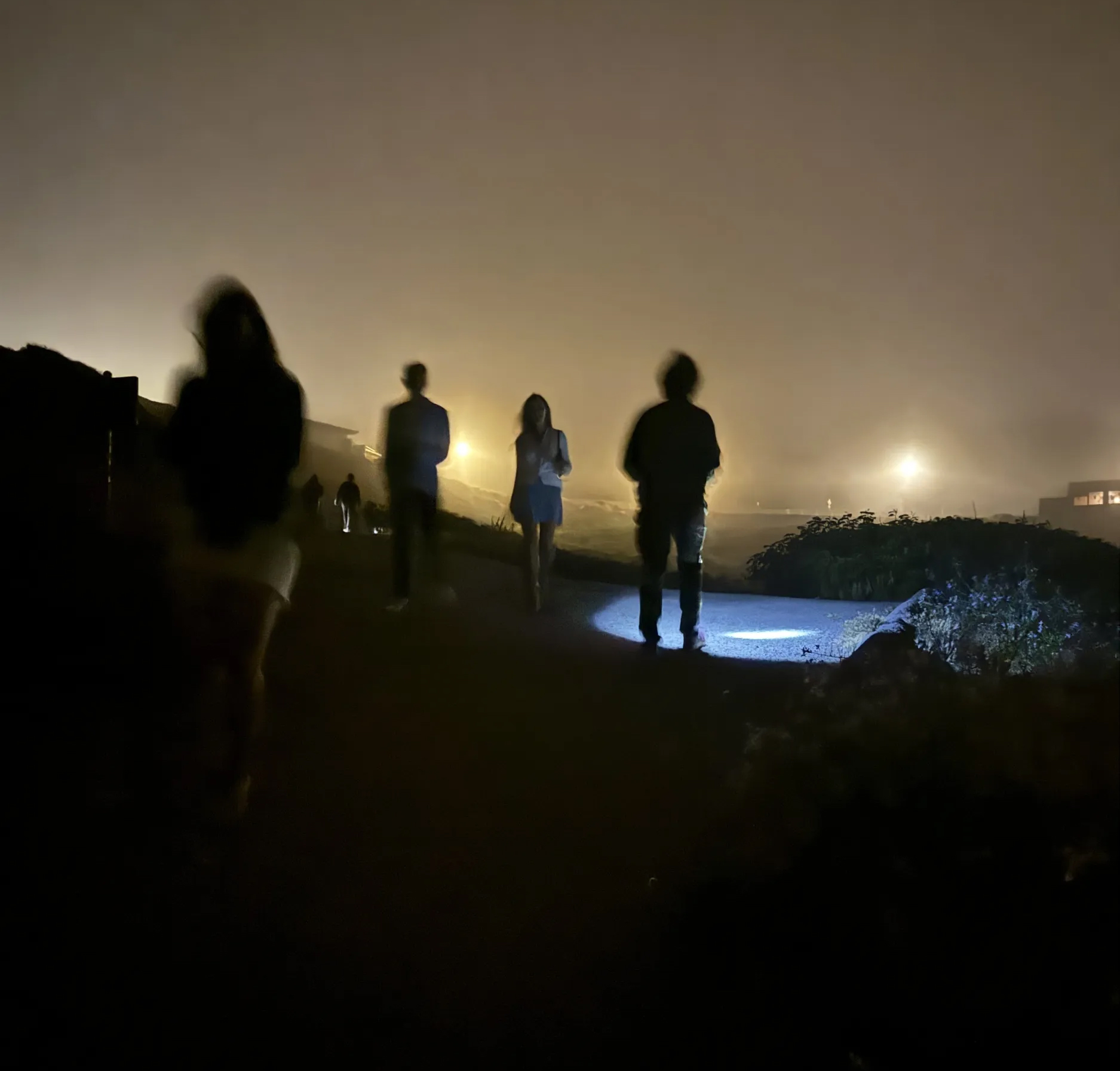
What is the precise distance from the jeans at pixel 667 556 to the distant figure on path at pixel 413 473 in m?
1.38

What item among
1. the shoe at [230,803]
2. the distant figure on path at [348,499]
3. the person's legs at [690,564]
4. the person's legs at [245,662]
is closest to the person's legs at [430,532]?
the distant figure on path at [348,499]

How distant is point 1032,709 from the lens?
2.44m

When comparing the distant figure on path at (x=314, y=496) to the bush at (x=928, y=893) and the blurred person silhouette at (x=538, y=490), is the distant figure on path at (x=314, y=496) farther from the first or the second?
the bush at (x=928, y=893)

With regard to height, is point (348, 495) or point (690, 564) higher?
point (348, 495)

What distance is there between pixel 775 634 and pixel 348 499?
291 cm

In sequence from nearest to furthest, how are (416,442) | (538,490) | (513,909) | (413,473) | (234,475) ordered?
(513,909), (234,475), (416,442), (413,473), (538,490)

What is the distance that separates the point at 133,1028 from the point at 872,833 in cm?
200

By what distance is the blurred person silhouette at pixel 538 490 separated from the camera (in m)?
5.29

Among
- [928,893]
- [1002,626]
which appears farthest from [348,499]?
[928,893]

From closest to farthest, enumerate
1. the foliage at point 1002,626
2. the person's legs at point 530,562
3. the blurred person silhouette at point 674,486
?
1. the foliage at point 1002,626
2. the blurred person silhouette at point 674,486
3. the person's legs at point 530,562

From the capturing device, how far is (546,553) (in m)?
5.77

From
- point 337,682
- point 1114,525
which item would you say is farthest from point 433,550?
point 1114,525

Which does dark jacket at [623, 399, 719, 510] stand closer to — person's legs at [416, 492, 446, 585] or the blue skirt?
the blue skirt

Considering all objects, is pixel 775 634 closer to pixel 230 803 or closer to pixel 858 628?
pixel 858 628
